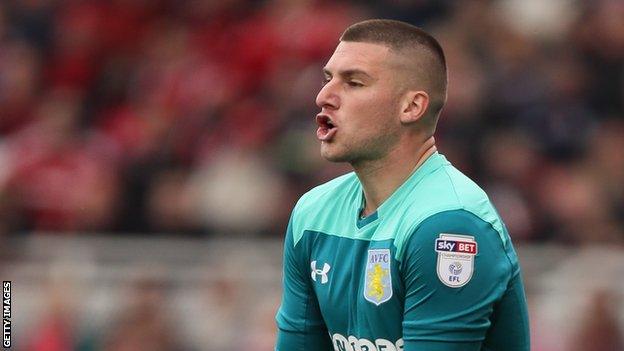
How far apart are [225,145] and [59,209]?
1374 millimetres

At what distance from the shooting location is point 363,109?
4180 mm

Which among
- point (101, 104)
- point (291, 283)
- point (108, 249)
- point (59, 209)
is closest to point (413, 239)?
point (291, 283)

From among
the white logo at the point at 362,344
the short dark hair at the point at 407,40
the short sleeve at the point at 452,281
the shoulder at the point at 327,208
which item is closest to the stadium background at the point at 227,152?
the shoulder at the point at 327,208

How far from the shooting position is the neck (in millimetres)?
4262

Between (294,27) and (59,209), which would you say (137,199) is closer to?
(59,209)

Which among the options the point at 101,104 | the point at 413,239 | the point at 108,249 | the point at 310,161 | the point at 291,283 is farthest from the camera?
the point at 101,104

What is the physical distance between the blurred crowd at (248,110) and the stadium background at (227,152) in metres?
0.02

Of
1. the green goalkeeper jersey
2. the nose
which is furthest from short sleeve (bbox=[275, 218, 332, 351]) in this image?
the nose

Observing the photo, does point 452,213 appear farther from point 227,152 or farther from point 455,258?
point 227,152

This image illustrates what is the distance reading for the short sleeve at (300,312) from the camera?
4.45 meters

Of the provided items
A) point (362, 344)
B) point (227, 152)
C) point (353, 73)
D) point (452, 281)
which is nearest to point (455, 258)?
point (452, 281)

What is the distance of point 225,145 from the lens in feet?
30.8

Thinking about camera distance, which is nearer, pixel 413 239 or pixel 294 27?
pixel 413 239

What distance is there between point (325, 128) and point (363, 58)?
0.25 meters
